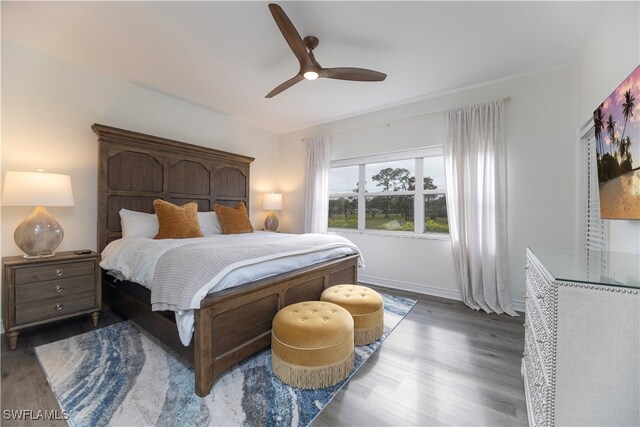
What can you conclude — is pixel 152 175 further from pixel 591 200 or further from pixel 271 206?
pixel 591 200

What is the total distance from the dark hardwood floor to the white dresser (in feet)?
2.03

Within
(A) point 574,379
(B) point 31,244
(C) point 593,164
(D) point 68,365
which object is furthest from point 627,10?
(B) point 31,244

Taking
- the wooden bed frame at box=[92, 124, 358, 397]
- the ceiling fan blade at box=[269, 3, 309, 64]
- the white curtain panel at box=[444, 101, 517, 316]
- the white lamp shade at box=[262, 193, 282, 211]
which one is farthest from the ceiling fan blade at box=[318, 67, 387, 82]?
the white lamp shade at box=[262, 193, 282, 211]

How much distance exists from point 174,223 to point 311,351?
2.11 meters

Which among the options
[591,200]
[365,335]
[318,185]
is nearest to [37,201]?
[365,335]

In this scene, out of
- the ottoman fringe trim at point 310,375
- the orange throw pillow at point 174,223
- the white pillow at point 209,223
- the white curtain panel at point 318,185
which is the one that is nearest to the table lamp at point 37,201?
the orange throw pillow at point 174,223

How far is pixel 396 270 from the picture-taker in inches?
149

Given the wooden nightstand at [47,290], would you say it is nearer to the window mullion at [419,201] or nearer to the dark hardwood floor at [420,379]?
the dark hardwood floor at [420,379]

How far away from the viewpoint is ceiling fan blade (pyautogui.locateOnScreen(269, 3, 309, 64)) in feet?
5.41

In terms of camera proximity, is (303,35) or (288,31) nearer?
(288,31)

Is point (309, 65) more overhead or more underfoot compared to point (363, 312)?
more overhead

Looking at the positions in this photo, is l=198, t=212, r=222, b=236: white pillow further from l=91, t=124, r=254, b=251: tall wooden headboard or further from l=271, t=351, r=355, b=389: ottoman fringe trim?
l=271, t=351, r=355, b=389: ottoman fringe trim

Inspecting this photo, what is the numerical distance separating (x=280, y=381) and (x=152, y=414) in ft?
2.35

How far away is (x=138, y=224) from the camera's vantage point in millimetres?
2852
